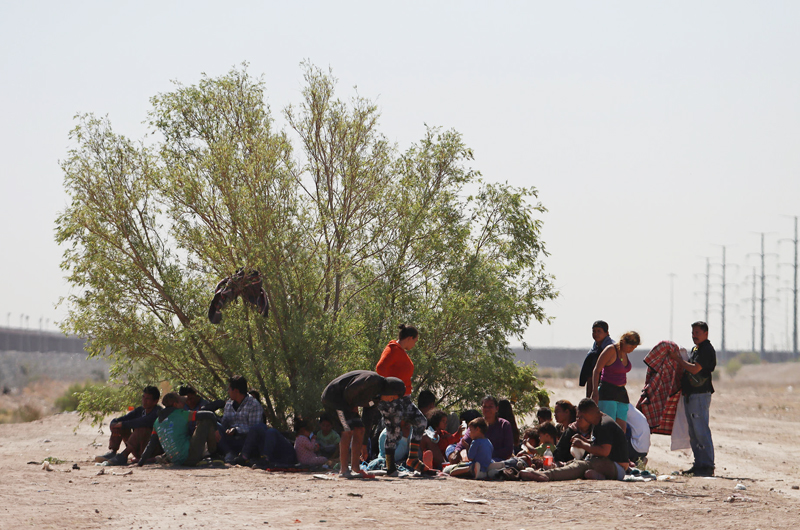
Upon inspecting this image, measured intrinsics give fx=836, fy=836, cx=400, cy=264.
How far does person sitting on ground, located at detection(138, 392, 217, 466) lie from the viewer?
11086 mm

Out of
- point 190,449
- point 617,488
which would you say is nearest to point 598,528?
point 617,488

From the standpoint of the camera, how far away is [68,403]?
34000mm

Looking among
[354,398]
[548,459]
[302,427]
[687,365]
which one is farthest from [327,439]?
[687,365]

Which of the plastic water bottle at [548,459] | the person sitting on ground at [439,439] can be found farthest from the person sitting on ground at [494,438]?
the plastic water bottle at [548,459]

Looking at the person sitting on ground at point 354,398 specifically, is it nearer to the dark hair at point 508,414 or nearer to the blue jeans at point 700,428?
the dark hair at point 508,414

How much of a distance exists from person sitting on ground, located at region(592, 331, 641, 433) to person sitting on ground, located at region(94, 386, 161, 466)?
5.95 meters

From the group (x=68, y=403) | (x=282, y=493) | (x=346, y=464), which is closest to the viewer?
(x=282, y=493)

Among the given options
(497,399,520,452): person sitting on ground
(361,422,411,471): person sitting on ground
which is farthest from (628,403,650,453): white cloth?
(361,422,411,471): person sitting on ground

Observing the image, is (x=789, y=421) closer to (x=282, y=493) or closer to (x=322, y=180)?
(x=322, y=180)

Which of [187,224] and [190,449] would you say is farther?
[187,224]

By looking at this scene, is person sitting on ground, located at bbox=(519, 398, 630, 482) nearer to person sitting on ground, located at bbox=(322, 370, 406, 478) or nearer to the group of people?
the group of people

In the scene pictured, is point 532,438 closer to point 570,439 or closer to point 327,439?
point 570,439

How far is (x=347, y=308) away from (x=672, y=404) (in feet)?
18.1

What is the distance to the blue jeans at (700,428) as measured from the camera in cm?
1041
